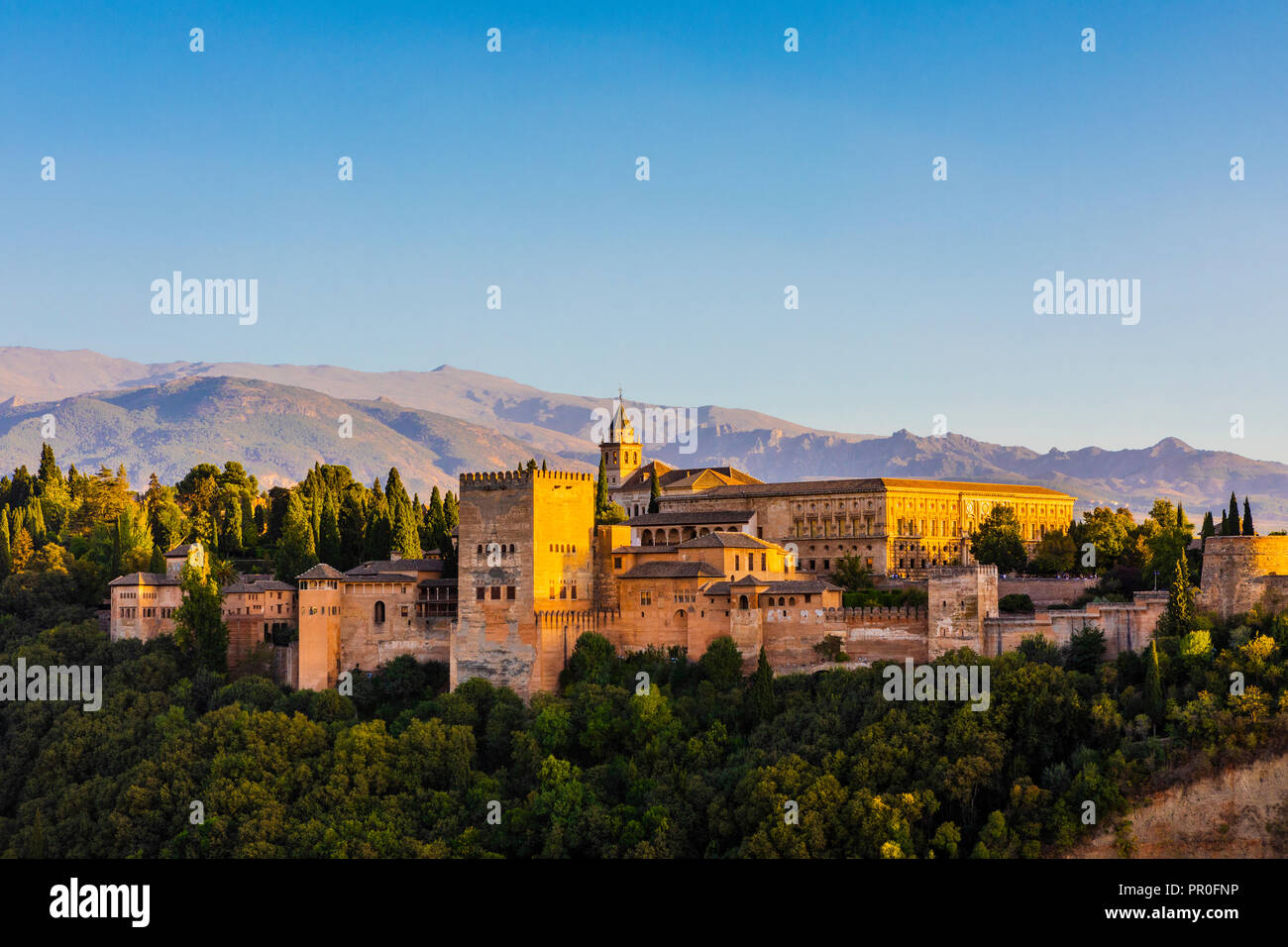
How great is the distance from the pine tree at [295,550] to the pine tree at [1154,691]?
114 ft

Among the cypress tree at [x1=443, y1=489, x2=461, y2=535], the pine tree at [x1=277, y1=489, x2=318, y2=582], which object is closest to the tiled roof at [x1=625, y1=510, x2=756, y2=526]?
the cypress tree at [x1=443, y1=489, x2=461, y2=535]

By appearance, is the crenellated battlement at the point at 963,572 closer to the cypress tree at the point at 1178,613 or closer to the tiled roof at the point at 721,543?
the cypress tree at the point at 1178,613

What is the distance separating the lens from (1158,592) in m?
48.3

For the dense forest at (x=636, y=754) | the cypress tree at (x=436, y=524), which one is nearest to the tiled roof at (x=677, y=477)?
the cypress tree at (x=436, y=524)

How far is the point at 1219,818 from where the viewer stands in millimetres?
42281

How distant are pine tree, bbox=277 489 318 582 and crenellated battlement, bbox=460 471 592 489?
1222cm

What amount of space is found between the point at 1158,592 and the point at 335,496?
4334 centimetres

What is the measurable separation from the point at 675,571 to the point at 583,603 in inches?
145

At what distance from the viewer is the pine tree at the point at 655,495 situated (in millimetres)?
75250

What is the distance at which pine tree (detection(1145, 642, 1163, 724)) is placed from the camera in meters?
43.4

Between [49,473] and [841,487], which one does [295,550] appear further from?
[49,473]

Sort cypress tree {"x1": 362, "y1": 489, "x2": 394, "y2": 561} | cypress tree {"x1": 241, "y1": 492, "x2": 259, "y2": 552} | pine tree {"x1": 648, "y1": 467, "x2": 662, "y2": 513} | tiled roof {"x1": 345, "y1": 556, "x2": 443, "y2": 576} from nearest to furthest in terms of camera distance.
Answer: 1. tiled roof {"x1": 345, "y1": 556, "x2": 443, "y2": 576}
2. cypress tree {"x1": 362, "y1": 489, "x2": 394, "y2": 561}
3. pine tree {"x1": 648, "y1": 467, "x2": 662, "y2": 513}
4. cypress tree {"x1": 241, "y1": 492, "x2": 259, "y2": 552}

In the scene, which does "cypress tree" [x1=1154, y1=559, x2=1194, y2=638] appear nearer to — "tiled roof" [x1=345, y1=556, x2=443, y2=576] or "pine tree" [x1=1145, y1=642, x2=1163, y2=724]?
"pine tree" [x1=1145, y1=642, x2=1163, y2=724]

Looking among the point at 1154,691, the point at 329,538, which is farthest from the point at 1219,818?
the point at 329,538
